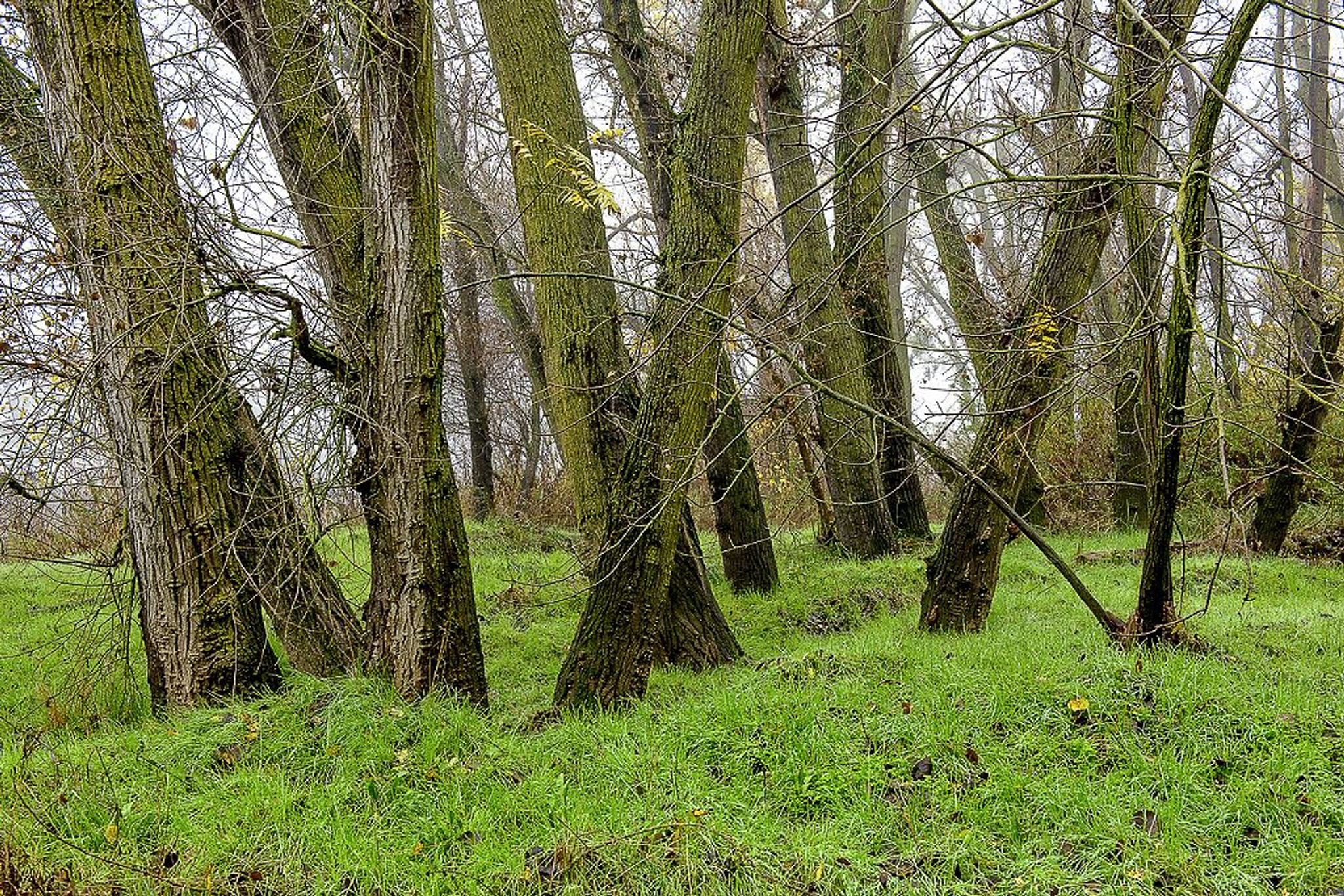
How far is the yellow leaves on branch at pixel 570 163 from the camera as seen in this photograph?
209 inches

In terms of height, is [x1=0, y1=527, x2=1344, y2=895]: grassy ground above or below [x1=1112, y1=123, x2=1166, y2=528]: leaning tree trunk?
below

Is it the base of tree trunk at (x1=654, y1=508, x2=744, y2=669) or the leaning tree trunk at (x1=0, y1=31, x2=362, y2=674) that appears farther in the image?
the base of tree trunk at (x1=654, y1=508, x2=744, y2=669)

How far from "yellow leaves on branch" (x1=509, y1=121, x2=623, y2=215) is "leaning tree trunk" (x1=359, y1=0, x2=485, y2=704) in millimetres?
942

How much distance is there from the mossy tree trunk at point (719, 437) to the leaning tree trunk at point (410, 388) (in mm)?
2857

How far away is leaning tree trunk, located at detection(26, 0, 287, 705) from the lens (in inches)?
174

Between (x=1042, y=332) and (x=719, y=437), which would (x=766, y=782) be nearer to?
(x=1042, y=332)

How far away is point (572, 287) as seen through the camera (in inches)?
223

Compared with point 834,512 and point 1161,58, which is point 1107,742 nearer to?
point 1161,58

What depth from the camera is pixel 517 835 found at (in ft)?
11.3

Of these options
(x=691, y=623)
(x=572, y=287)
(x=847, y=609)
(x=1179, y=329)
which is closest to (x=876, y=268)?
(x=847, y=609)

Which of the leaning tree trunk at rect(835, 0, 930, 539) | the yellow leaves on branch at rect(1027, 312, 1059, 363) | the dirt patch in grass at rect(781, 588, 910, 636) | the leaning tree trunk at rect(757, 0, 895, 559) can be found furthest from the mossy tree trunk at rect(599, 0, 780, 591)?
the yellow leaves on branch at rect(1027, 312, 1059, 363)

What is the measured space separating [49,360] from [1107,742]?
219 inches

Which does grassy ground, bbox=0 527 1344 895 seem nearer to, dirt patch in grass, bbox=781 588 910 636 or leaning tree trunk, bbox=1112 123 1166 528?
leaning tree trunk, bbox=1112 123 1166 528

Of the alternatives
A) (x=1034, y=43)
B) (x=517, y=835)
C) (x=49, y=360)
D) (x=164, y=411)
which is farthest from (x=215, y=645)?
(x=1034, y=43)
